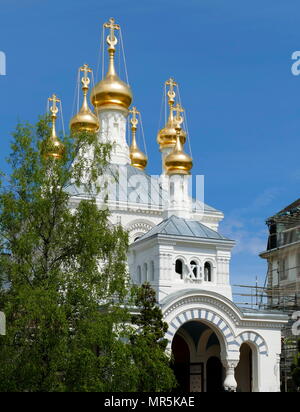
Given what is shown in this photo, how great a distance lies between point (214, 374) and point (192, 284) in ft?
14.2

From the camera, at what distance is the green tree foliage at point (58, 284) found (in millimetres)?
15898

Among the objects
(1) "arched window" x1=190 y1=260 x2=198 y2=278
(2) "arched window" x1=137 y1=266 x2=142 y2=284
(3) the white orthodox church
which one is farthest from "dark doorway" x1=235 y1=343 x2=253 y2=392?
(2) "arched window" x1=137 y1=266 x2=142 y2=284

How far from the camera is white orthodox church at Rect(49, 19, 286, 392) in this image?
2530cm

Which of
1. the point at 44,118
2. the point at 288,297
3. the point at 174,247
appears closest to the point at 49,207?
the point at 44,118

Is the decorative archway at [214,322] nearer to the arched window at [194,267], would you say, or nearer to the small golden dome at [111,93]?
the arched window at [194,267]

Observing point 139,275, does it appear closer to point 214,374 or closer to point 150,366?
point 214,374

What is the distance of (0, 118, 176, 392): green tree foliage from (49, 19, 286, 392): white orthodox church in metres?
4.88

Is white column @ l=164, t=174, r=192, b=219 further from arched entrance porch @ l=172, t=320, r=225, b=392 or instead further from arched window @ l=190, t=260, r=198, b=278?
arched entrance porch @ l=172, t=320, r=225, b=392

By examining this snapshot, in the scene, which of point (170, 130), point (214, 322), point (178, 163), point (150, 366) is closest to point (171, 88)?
point (170, 130)

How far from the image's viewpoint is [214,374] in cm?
2869

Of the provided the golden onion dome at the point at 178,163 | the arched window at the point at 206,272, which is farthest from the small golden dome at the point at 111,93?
the arched window at the point at 206,272

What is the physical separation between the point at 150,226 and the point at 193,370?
20.8ft

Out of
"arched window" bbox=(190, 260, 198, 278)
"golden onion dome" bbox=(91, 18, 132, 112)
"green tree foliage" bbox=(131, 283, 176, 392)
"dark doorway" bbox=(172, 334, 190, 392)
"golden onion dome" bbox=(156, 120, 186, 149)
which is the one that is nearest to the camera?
"green tree foliage" bbox=(131, 283, 176, 392)
